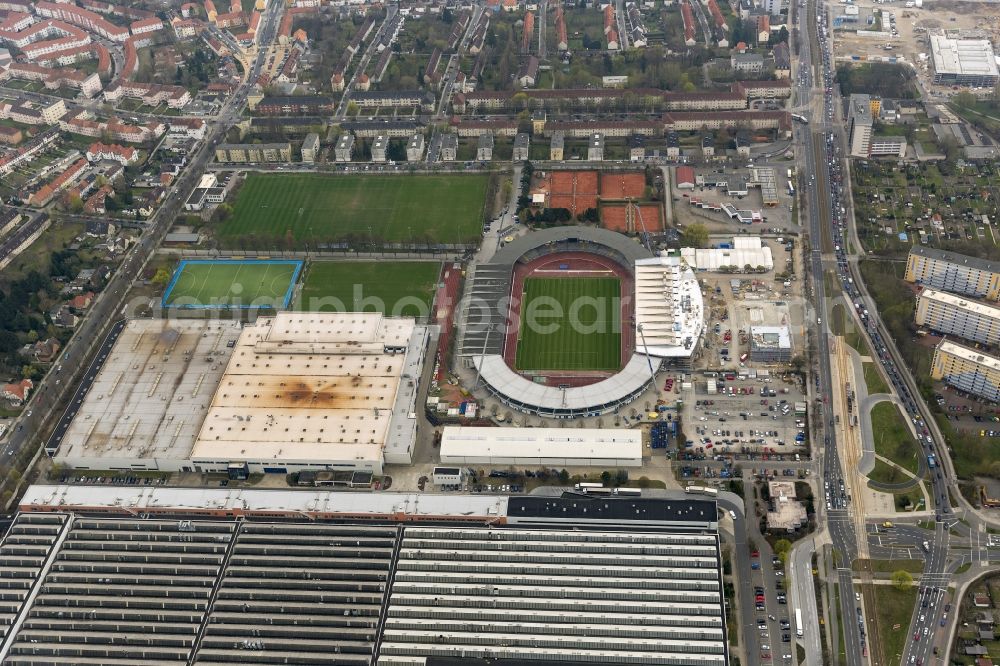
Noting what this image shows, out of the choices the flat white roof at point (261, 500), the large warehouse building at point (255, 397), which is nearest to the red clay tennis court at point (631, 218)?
the large warehouse building at point (255, 397)

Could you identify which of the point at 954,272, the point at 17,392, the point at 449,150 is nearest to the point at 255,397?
the point at 17,392

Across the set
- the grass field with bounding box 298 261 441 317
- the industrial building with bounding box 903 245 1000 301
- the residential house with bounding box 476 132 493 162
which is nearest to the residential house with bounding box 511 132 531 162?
the residential house with bounding box 476 132 493 162

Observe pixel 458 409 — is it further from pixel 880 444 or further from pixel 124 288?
pixel 124 288

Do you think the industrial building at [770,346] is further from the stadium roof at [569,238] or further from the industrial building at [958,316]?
the stadium roof at [569,238]

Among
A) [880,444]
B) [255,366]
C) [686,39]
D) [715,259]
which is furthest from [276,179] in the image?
[880,444]

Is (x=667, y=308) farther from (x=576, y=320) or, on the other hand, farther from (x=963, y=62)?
(x=963, y=62)

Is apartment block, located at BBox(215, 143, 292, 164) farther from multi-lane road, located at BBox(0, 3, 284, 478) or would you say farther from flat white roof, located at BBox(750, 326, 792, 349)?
flat white roof, located at BBox(750, 326, 792, 349)
